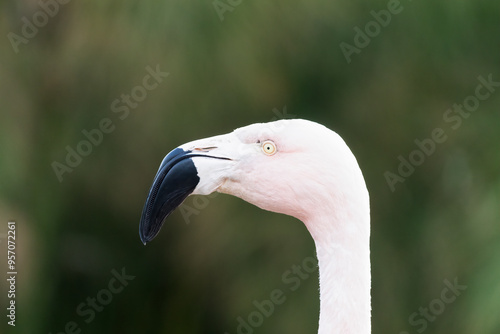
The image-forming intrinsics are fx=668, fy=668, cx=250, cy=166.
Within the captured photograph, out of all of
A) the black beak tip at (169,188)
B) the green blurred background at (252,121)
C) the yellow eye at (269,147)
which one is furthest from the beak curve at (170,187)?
the green blurred background at (252,121)

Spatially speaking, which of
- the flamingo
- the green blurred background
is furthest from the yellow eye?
the green blurred background

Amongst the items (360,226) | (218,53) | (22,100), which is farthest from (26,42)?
(360,226)

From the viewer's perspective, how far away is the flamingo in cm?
142

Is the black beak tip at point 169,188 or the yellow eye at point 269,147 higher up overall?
the black beak tip at point 169,188

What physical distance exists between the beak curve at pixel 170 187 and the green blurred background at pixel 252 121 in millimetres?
2146

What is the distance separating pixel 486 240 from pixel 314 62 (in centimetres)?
133

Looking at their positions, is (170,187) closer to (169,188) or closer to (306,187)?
(169,188)

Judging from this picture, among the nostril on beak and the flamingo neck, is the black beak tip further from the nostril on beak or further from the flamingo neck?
the flamingo neck

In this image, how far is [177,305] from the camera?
4043 mm

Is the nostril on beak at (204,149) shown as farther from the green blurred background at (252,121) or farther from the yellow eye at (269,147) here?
the green blurred background at (252,121)

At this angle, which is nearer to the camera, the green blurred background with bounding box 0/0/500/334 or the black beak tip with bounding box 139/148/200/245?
the black beak tip with bounding box 139/148/200/245

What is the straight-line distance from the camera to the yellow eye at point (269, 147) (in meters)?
1.48

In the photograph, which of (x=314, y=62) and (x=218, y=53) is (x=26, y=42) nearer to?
(x=218, y=53)

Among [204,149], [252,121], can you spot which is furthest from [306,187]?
[252,121]
